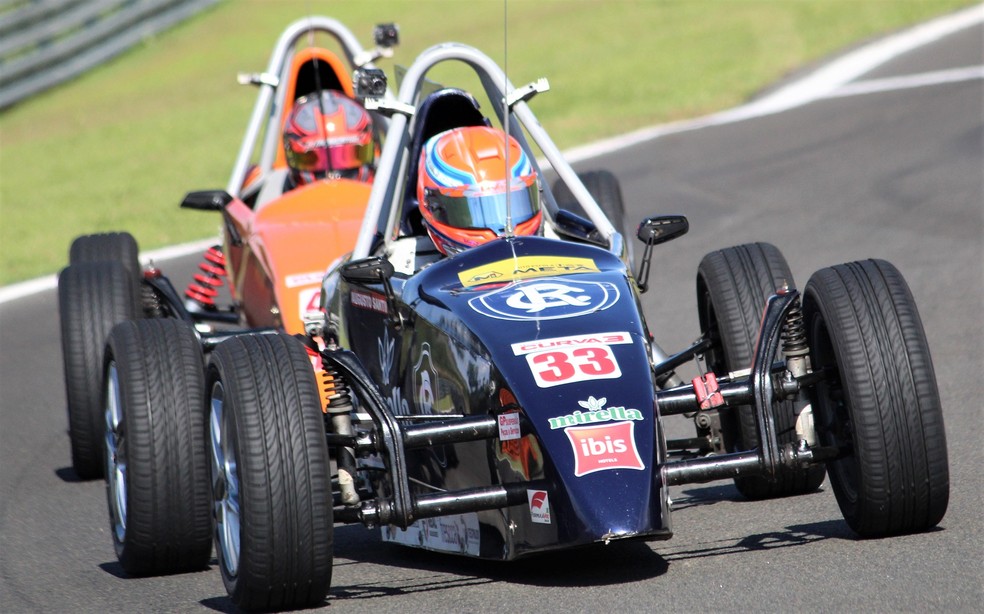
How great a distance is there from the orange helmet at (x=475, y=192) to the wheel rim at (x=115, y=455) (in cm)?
144

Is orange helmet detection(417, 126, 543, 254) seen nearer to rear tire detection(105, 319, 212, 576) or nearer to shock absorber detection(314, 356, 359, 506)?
shock absorber detection(314, 356, 359, 506)

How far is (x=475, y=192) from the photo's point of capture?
6.68 metres

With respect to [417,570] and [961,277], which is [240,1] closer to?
[961,277]

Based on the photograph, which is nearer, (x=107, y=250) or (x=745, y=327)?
(x=745, y=327)

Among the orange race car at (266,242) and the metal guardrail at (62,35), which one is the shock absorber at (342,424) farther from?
the metal guardrail at (62,35)

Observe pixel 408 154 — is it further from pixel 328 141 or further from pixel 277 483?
pixel 328 141

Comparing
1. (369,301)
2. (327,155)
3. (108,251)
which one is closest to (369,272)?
(369,301)

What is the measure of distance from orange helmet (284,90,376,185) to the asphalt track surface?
6.79ft

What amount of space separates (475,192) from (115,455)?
69.8 inches

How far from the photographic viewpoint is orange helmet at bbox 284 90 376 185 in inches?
407

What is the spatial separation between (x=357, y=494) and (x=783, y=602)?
163 cm

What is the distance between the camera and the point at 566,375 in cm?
531

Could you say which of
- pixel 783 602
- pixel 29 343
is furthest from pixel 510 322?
pixel 29 343


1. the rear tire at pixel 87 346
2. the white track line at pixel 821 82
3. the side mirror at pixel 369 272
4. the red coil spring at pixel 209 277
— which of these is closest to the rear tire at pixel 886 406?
the side mirror at pixel 369 272
